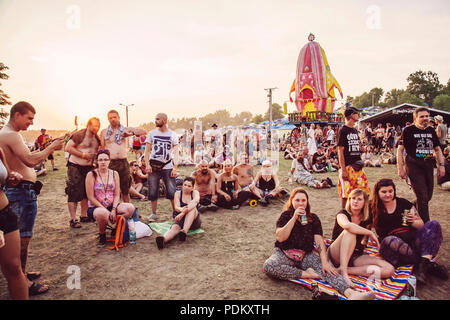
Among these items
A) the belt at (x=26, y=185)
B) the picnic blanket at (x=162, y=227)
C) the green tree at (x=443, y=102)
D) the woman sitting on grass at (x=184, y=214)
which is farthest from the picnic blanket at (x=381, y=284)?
the green tree at (x=443, y=102)

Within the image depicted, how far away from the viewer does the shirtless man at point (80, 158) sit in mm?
4878

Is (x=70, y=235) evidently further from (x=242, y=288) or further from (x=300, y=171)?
(x=300, y=171)

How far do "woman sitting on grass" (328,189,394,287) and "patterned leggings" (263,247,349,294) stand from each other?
0.19 m

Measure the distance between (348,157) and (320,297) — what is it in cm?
239

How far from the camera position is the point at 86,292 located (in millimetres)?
2939

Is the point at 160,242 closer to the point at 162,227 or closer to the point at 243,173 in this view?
the point at 162,227

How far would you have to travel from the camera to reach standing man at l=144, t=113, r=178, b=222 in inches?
208

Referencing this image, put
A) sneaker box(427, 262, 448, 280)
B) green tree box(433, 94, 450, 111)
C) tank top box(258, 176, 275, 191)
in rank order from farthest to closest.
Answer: green tree box(433, 94, 450, 111) < tank top box(258, 176, 275, 191) < sneaker box(427, 262, 448, 280)

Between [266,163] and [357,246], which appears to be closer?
[357,246]

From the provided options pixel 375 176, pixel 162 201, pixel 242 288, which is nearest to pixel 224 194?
pixel 162 201

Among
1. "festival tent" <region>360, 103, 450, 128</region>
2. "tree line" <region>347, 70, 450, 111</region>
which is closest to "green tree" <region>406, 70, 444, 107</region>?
"tree line" <region>347, 70, 450, 111</region>

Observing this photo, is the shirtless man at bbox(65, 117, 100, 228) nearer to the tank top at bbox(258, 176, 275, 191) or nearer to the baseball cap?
the tank top at bbox(258, 176, 275, 191)

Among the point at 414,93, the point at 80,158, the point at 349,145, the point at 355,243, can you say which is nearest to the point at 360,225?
the point at 355,243

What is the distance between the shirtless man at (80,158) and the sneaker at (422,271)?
5222 mm
